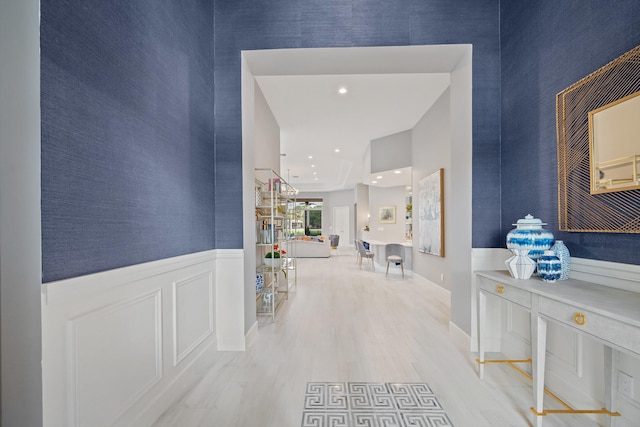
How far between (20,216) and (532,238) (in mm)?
2534

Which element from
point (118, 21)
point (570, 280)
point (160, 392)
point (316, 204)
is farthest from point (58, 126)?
point (316, 204)

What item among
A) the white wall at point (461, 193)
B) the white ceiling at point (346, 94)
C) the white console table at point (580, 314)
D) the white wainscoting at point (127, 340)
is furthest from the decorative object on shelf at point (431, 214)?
the white wainscoting at point (127, 340)

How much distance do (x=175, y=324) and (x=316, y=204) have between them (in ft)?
49.4

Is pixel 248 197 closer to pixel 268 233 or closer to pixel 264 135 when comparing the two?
pixel 268 233

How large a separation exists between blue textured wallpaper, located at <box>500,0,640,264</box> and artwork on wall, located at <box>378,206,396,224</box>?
628 cm

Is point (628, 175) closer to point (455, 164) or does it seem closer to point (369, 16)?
point (455, 164)

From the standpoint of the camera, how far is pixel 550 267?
1.82m

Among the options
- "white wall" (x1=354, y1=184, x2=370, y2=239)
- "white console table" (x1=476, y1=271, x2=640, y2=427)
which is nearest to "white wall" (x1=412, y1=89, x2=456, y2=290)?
"white console table" (x1=476, y1=271, x2=640, y2=427)

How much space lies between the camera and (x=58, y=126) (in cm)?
117

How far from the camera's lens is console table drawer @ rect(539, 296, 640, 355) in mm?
1163

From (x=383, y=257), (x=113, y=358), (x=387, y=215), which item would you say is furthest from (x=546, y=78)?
(x=387, y=215)

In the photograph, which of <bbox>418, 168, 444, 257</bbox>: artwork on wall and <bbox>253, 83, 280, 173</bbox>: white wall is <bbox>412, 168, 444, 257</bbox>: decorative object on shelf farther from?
<bbox>253, 83, 280, 173</bbox>: white wall

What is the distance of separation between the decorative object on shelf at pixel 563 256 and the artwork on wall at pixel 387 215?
702 cm

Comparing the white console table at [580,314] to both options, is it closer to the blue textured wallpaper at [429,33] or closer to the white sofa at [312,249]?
the blue textured wallpaper at [429,33]
